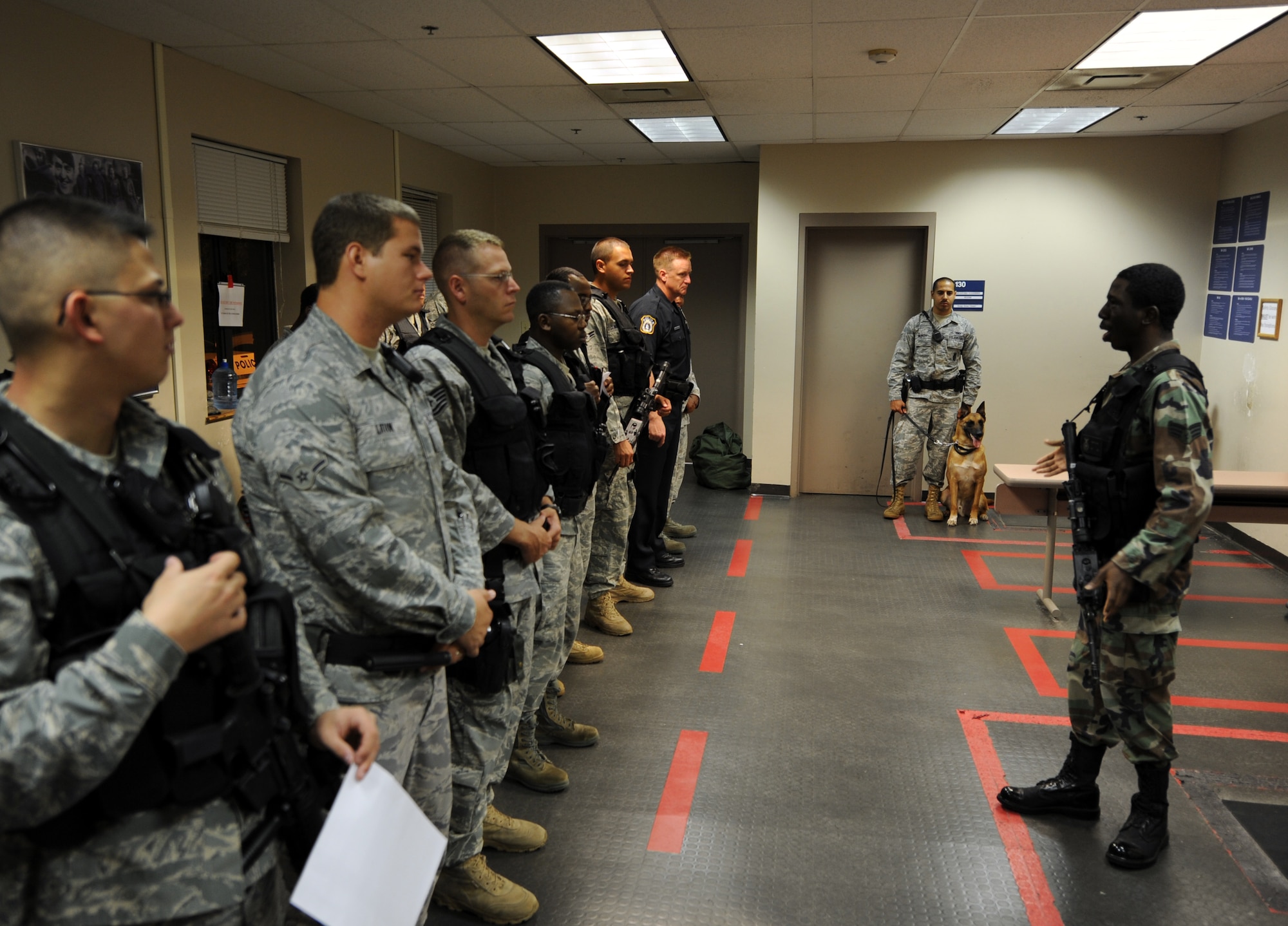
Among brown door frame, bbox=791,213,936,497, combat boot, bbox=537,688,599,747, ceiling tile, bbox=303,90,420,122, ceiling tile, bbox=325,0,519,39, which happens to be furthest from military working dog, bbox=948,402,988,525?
ceiling tile, bbox=303,90,420,122

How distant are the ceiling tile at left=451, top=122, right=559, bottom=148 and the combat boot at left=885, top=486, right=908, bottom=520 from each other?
3.61 metres

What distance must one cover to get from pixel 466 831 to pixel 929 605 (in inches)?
121

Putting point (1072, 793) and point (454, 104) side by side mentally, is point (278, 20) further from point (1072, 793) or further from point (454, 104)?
point (1072, 793)

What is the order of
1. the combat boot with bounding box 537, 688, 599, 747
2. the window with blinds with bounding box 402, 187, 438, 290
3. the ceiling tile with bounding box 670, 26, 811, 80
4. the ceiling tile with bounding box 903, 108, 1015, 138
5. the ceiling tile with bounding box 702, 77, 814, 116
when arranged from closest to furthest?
the combat boot with bounding box 537, 688, 599, 747
the ceiling tile with bounding box 670, 26, 811, 80
the ceiling tile with bounding box 702, 77, 814, 116
the ceiling tile with bounding box 903, 108, 1015, 138
the window with blinds with bounding box 402, 187, 438, 290

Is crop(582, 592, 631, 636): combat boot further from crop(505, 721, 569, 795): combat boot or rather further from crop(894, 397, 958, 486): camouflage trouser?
crop(894, 397, 958, 486): camouflage trouser

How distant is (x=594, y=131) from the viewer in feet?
20.7

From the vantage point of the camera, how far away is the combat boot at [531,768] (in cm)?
286

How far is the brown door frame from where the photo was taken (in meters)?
6.75

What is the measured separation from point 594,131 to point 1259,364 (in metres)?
4.60

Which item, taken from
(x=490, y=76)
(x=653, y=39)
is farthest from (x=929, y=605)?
(x=490, y=76)

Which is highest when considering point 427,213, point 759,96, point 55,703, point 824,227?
point 759,96

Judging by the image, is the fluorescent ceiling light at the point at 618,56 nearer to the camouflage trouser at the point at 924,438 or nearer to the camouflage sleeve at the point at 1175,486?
the camouflage sleeve at the point at 1175,486

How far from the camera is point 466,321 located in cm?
244

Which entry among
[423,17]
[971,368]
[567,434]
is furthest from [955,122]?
[567,434]
